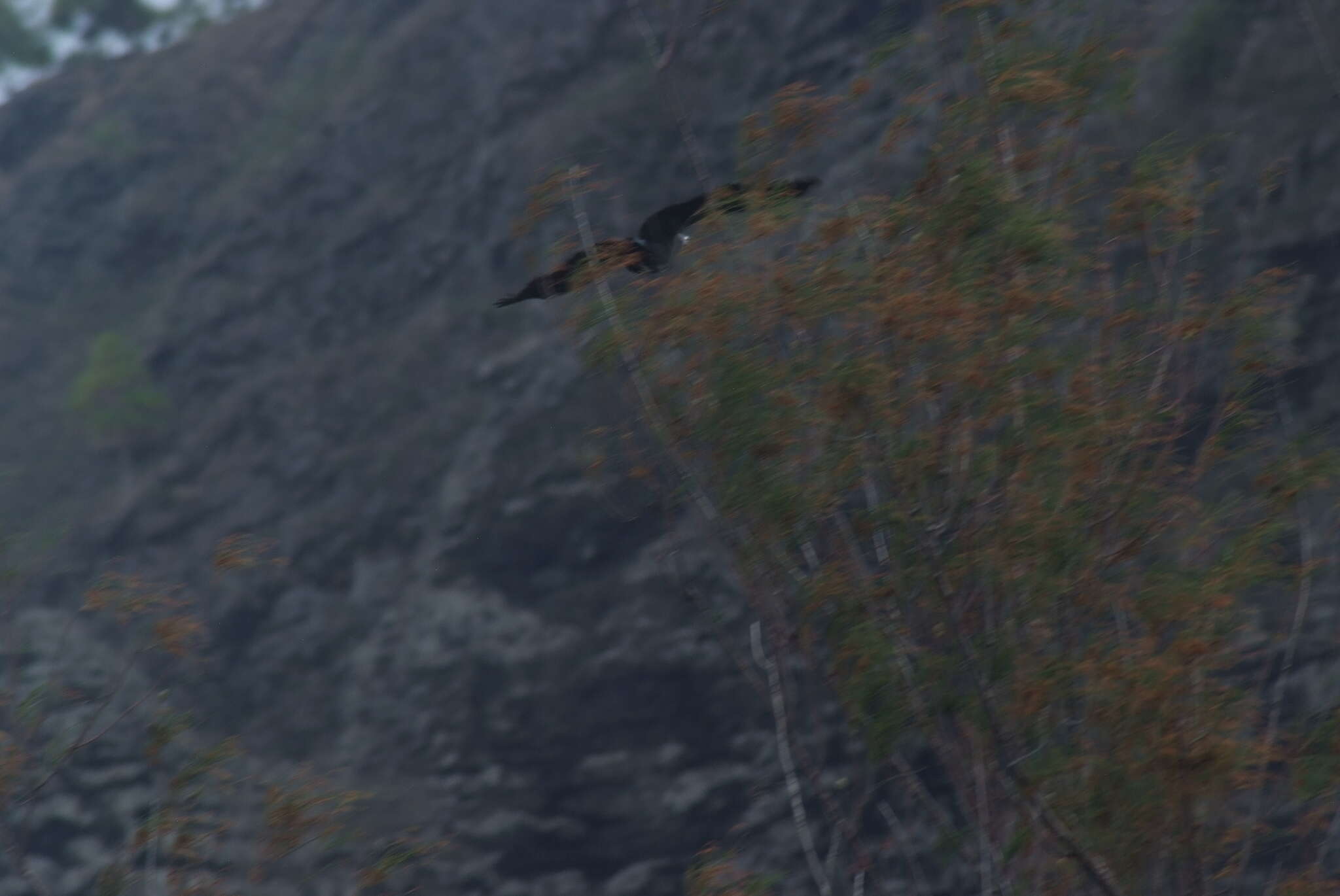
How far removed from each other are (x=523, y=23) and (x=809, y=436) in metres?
18.6

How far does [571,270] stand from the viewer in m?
5.13

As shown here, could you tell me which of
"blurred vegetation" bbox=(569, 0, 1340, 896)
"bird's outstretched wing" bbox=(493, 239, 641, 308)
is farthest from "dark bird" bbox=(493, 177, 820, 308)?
"blurred vegetation" bbox=(569, 0, 1340, 896)

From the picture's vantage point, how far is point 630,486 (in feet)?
43.1

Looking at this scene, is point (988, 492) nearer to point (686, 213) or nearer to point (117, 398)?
point (686, 213)

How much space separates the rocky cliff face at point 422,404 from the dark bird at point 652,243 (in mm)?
314

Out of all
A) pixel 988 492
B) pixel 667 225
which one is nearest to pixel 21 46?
pixel 667 225

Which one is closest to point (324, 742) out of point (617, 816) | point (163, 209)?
point (617, 816)

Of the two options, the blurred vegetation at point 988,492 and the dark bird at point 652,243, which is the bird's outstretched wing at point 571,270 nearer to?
the dark bird at point 652,243

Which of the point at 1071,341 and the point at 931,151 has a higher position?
the point at 931,151

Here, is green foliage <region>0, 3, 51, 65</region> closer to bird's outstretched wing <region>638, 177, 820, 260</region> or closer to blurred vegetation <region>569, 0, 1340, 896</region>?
bird's outstretched wing <region>638, 177, 820, 260</region>

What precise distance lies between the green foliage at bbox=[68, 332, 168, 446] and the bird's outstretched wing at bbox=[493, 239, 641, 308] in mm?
17300

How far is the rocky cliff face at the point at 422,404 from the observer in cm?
1286

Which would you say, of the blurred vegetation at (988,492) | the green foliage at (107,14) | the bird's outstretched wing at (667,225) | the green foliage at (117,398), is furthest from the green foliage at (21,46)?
the blurred vegetation at (988,492)

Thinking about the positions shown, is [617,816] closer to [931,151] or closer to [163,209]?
[931,151]
